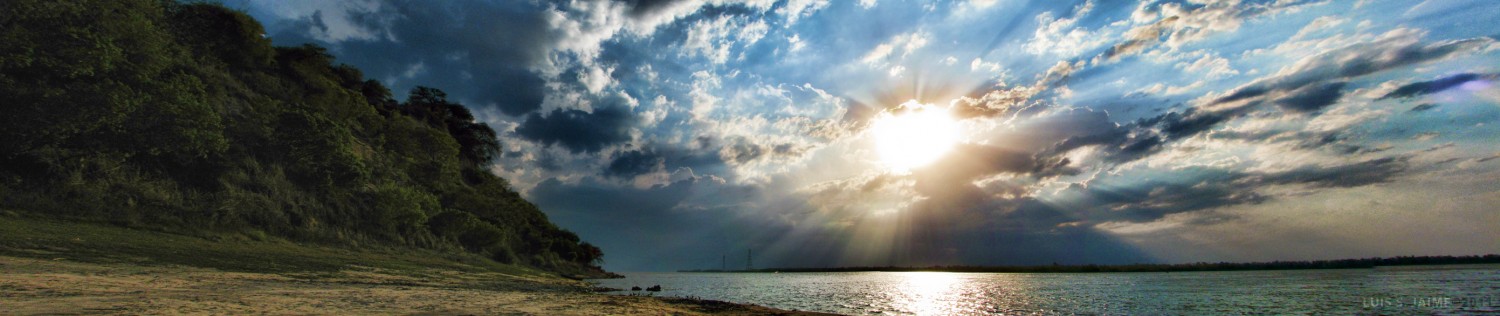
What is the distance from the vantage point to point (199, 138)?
3319 centimetres

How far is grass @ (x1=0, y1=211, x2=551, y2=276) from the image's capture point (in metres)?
18.2

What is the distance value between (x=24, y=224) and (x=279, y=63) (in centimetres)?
4209

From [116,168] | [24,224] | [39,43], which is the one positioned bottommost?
[24,224]

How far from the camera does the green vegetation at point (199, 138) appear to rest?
2672 centimetres

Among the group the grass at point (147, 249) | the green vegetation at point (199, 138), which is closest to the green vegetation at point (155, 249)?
the grass at point (147, 249)

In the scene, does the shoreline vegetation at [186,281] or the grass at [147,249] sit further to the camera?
the grass at [147,249]

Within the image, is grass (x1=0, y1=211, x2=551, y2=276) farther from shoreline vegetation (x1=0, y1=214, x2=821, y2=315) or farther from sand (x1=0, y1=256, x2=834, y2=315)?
sand (x1=0, y1=256, x2=834, y2=315)

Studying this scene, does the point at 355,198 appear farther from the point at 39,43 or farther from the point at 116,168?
the point at 39,43

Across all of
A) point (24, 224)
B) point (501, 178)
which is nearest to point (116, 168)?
point (24, 224)

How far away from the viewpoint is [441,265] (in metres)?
44.4

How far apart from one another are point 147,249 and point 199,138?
15199 millimetres

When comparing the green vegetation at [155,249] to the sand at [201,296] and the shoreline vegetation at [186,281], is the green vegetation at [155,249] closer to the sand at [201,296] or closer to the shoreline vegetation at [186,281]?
the shoreline vegetation at [186,281]

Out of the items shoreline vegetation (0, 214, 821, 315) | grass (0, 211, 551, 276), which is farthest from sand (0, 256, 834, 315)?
grass (0, 211, 551, 276)

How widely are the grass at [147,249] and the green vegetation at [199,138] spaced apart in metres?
1.54
